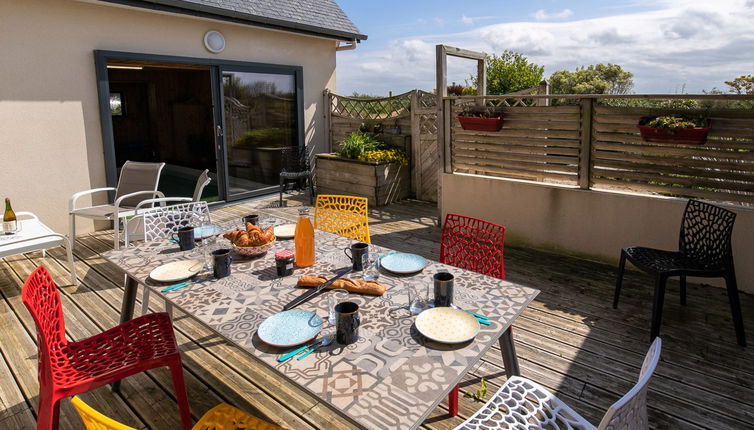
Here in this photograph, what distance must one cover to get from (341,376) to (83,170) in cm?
528

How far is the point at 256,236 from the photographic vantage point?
8.05 feet

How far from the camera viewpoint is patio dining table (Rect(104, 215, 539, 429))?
133 cm

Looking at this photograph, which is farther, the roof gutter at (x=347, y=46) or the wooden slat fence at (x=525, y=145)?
the roof gutter at (x=347, y=46)

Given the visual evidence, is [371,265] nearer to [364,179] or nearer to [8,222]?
Result: [8,222]

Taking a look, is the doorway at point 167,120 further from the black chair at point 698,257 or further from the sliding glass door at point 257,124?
the black chair at point 698,257

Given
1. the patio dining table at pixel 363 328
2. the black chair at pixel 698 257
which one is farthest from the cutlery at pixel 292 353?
the black chair at pixel 698 257

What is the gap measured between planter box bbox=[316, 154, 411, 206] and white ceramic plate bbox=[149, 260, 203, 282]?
4.49m

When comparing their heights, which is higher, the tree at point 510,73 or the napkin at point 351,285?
the tree at point 510,73

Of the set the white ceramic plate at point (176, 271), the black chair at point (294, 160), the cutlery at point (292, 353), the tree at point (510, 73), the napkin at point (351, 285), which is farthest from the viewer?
the tree at point (510, 73)

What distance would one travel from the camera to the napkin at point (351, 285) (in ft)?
6.48

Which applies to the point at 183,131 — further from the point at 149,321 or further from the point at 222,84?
the point at 149,321

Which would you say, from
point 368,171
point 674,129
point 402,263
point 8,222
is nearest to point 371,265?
point 402,263

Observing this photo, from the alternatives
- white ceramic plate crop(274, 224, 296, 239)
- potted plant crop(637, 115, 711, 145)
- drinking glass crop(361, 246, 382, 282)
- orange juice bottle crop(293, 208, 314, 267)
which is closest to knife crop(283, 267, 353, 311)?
drinking glass crop(361, 246, 382, 282)

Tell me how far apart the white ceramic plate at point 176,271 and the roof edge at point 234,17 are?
4359mm
